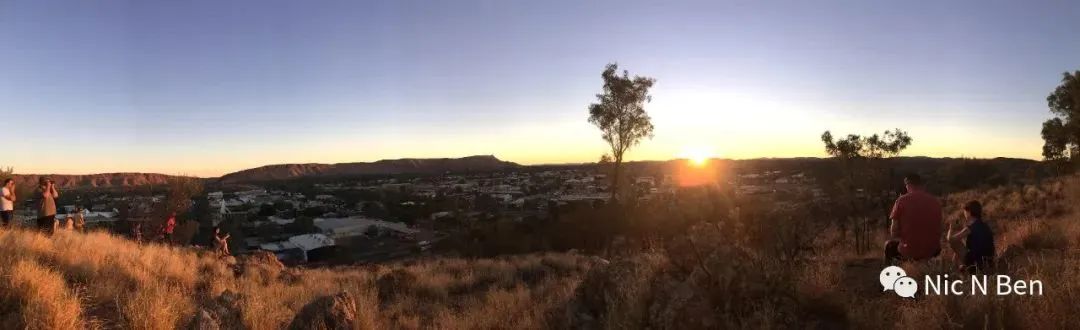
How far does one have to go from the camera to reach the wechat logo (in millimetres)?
6180

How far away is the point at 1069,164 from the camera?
109 feet

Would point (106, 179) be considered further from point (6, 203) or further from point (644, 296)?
A: point (644, 296)

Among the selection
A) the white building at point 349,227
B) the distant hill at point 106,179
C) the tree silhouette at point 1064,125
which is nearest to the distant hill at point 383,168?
the distant hill at point 106,179

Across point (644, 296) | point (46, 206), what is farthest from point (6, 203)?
point (644, 296)

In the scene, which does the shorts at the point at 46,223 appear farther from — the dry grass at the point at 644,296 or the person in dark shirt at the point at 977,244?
the person in dark shirt at the point at 977,244

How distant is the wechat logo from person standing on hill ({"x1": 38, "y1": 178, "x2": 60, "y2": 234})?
17338 mm

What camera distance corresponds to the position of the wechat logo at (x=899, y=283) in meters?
6.18

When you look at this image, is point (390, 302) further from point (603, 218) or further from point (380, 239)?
point (380, 239)

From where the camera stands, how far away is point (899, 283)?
254 inches

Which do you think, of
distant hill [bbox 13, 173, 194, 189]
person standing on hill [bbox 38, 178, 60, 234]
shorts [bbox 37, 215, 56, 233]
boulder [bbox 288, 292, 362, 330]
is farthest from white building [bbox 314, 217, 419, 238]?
distant hill [bbox 13, 173, 194, 189]

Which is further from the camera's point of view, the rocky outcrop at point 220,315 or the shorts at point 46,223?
the shorts at point 46,223

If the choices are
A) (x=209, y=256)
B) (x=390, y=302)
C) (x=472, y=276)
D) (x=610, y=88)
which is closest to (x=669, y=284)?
(x=390, y=302)

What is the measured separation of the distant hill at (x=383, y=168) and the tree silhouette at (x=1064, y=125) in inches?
5823

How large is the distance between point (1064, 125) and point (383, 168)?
171470mm
